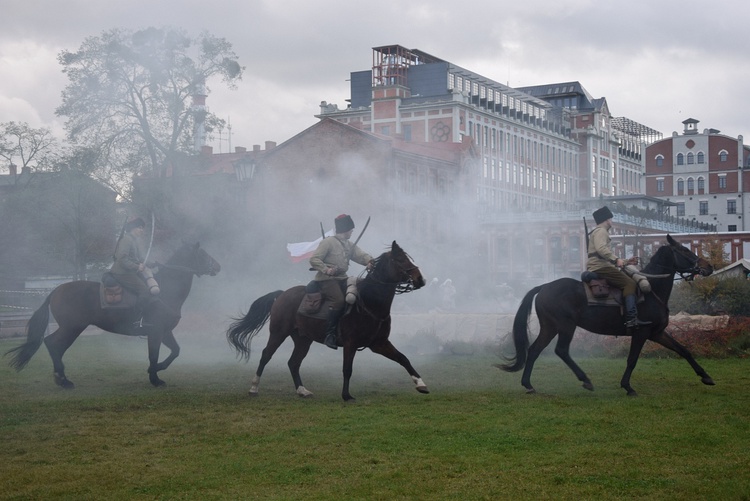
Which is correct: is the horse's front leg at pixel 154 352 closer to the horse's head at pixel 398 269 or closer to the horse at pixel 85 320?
the horse at pixel 85 320

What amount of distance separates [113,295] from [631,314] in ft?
31.2

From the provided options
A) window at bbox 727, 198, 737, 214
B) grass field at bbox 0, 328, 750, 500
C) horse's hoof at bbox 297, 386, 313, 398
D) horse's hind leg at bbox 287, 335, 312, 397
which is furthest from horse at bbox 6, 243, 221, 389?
window at bbox 727, 198, 737, 214

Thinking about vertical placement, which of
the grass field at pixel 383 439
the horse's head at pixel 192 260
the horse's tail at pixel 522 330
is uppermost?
the horse's head at pixel 192 260

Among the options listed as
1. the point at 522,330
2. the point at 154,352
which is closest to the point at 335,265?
the point at 522,330

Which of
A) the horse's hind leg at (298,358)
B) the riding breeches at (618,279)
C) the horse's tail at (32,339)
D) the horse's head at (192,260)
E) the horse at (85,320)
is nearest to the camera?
the riding breeches at (618,279)

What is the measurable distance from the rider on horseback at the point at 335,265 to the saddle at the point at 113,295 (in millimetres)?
4048

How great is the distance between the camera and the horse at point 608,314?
16.1 metres

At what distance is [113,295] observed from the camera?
58.9ft

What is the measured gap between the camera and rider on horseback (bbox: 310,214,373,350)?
15906 millimetres

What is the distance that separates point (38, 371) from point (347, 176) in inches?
1541

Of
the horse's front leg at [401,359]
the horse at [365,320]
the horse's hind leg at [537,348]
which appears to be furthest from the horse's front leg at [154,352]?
the horse's hind leg at [537,348]

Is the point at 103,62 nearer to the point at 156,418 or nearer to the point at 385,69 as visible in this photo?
the point at 156,418

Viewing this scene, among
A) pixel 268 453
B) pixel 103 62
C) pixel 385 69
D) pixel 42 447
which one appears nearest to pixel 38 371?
pixel 42 447

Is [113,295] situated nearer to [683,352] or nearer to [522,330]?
[522,330]
